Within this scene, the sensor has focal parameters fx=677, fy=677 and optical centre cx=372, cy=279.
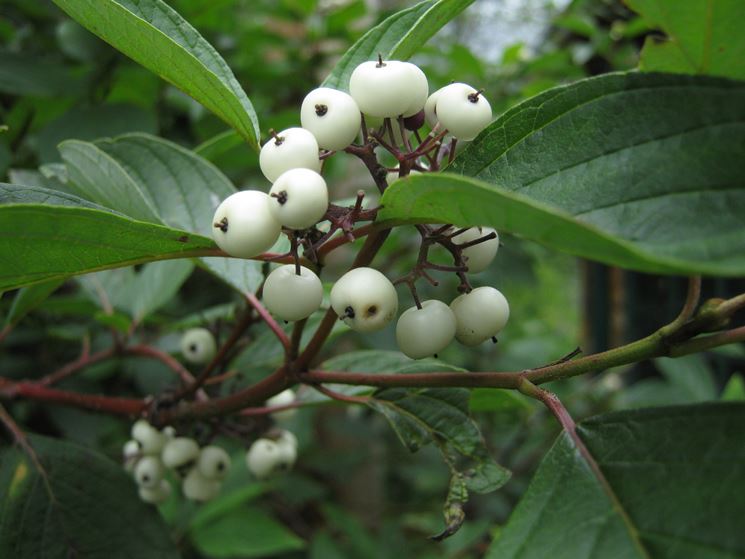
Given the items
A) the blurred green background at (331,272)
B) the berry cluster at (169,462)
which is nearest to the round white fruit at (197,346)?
the blurred green background at (331,272)

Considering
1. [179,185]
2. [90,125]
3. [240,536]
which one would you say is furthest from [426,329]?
[240,536]

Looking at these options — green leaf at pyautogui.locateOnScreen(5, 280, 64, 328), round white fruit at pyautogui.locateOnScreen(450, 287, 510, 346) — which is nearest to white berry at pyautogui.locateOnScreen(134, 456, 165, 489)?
green leaf at pyautogui.locateOnScreen(5, 280, 64, 328)

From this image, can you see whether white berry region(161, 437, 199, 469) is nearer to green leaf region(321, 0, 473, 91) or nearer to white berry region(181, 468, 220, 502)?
white berry region(181, 468, 220, 502)

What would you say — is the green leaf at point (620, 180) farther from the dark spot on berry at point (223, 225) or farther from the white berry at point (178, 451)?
the white berry at point (178, 451)

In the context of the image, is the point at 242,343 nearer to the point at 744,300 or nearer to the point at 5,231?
the point at 5,231

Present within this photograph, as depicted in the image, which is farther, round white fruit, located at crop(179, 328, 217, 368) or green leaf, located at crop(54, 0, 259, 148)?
round white fruit, located at crop(179, 328, 217, 368)

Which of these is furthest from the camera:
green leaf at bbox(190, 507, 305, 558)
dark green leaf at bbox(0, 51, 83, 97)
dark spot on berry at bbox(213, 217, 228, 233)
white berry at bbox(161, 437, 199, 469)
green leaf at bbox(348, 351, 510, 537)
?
green leaf at bbox(190, 507, 305, 558)

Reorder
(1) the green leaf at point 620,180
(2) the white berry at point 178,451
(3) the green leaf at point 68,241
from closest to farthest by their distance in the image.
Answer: (1) the green leaf at point 620,180, (3) the green leaf at point 68,241, (2) the white berry at point 178,451

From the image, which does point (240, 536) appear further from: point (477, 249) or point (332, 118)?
point (332, 118)
